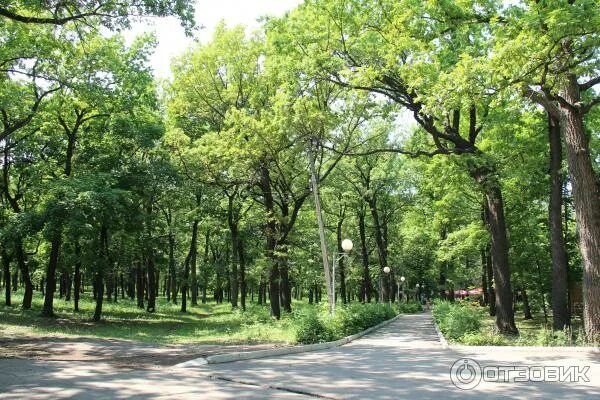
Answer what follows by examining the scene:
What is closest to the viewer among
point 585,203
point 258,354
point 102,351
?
point 258,354

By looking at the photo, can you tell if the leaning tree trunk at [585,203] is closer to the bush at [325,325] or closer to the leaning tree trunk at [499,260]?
the leaning tree trunk at [499,260]

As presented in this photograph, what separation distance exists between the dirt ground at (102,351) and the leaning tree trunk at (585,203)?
7532 millimetres

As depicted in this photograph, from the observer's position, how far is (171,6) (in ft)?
35.2

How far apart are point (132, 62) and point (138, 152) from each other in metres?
5.76

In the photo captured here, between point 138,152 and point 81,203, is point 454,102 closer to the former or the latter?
point 81,203

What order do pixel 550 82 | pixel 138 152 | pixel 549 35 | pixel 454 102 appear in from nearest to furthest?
pixel 549 35 → pixel 550 82 → pixel 454 102 → pixel 138 152

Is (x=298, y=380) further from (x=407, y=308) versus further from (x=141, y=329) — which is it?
→ (x=407, y=308)

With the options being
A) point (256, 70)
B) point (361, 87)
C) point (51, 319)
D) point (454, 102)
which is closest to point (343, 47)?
point (361, 87)

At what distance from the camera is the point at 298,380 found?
771 centimetres

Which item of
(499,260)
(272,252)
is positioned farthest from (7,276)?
(499,260)

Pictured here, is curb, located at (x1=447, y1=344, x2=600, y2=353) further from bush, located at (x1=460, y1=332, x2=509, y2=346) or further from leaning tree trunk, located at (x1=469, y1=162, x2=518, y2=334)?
leaning tree trunk, located at (x1=469, y1=162, x2=518, y2=334)

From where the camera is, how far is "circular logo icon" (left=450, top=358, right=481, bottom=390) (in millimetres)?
7403

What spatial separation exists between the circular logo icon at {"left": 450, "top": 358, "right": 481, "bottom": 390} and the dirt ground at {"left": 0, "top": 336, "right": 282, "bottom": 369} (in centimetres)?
464

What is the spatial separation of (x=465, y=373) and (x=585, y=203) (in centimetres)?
583
